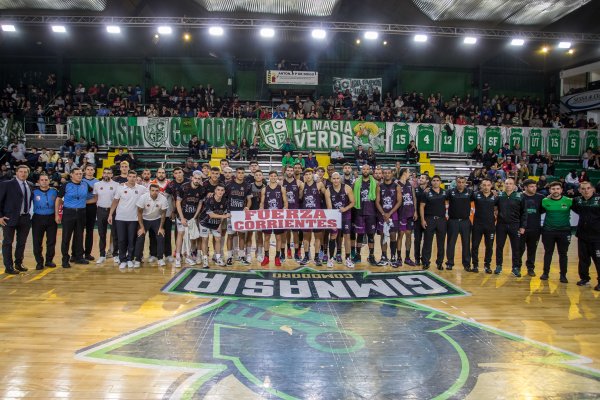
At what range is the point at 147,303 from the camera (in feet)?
19.1

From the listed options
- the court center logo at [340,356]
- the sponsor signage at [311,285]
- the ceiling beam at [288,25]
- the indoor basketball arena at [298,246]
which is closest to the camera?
the court center logo at [340,356]

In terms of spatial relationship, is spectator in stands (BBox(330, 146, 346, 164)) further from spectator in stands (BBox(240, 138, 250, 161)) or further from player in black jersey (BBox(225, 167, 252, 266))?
player in black jersey (BBox(225, 167, 252, 266))

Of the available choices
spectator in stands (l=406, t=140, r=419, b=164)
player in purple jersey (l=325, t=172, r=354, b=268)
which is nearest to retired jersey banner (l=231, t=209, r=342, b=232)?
player in purple jersey (l=325, t=172, r=354, b=268)

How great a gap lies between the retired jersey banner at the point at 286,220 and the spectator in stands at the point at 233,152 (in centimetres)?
900

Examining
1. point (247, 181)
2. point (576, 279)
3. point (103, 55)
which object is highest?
point (103, 55)

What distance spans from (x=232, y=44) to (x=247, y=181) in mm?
16219

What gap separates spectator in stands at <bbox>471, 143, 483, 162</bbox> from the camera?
57.6ft

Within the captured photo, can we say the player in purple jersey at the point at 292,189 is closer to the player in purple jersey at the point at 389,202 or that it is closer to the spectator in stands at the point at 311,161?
the player in purple jersey at the point at 389,202

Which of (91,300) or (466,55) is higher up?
(466,55)

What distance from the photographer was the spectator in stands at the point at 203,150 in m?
16.4

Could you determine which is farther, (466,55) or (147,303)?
(466,55)

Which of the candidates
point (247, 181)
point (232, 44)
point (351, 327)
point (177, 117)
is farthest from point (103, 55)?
point (351, 327)

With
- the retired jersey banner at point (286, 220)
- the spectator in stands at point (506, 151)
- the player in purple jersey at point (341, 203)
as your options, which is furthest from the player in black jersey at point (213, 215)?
the spectator in stands at point (506, 151)

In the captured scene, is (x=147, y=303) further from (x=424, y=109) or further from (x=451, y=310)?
(x=424, y=109)
